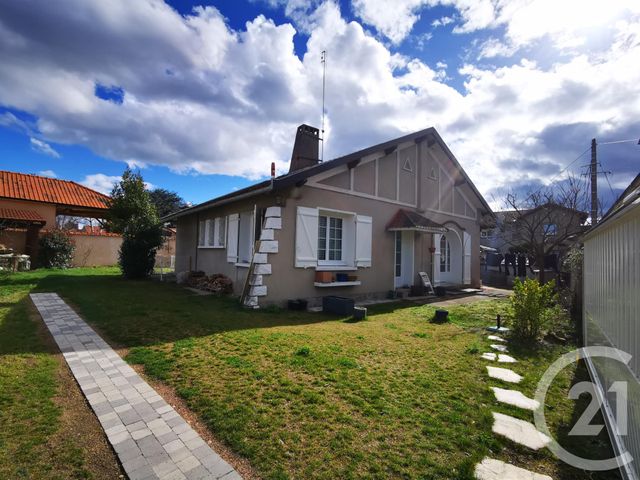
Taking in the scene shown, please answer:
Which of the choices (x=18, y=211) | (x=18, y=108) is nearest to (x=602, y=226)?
(x=18, y=108)

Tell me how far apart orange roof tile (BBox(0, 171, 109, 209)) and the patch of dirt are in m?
16.8

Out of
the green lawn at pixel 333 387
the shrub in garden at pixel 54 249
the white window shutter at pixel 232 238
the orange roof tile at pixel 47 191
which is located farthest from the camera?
the orange roof tile at pixel 47 191

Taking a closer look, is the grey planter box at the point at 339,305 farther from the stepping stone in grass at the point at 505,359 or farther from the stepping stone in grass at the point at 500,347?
the stepping stone in grass at the point at 505,359

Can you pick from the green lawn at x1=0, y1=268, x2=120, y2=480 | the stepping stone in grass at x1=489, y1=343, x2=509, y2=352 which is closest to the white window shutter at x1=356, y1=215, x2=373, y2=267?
the stepping stone in grass at x1=489, y1=343, x2=509, y2=352

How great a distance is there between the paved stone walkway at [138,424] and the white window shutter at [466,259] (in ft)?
44.8

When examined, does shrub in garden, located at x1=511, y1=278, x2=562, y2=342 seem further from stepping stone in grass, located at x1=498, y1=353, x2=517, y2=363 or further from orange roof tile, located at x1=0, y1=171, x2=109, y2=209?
orange roof tile, located at x1=0, y1=171, x2=109, y2=209

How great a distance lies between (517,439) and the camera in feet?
8.89

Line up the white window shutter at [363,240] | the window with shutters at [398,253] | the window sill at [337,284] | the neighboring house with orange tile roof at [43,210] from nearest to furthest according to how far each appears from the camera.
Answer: the window sill at [337,284] → the white window shutter at [363,240] → the window with shutters at [398,253] → the neighboring house with orange tile roof at [43,210]

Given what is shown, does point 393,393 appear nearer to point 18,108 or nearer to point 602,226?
point 602,226

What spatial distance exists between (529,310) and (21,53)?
1230 centimetres

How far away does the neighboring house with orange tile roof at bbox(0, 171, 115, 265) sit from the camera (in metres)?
16.3

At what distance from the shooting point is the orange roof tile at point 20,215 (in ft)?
51.3

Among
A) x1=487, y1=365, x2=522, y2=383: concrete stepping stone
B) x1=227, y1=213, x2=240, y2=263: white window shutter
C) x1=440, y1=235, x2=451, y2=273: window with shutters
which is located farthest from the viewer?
x1=440, y1=235, x2=451, y2=273: window with shutters

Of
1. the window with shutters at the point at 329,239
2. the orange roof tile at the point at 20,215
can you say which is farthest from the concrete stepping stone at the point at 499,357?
the orange roof tile at the point at 20,215
